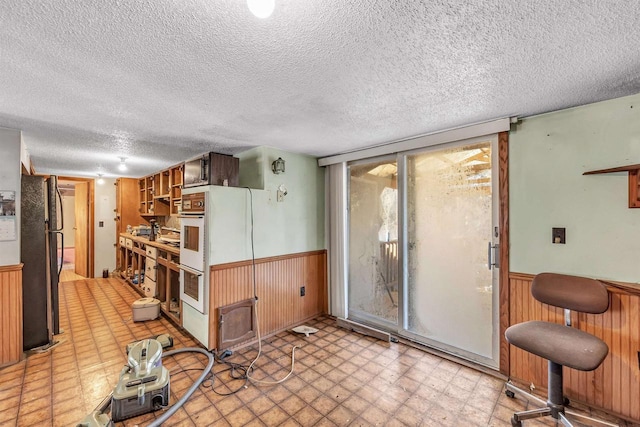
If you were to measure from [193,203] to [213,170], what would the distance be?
410 millimetres

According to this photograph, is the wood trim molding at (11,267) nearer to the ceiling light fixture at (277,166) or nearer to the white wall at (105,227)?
the ceiling light fixture at (277,166)

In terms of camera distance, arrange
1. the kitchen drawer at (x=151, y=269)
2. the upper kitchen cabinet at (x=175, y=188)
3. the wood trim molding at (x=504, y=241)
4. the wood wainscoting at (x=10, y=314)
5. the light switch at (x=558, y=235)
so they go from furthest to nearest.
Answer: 1. the upper kitchen cabinet at (x=175, y=188)
2. the kitchen drawer at (x=151, y=269)
3. the wood wainscoting at (x=10, y=314)
4. the wood trim molding at (x=504, y=241)
5. the light switch at (x=558, y=235)

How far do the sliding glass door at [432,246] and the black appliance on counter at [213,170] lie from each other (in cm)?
151

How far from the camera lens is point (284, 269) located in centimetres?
340

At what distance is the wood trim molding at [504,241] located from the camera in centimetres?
230

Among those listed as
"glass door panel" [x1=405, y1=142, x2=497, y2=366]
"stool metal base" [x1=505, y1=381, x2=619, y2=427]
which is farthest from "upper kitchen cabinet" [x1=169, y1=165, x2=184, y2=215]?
"stool metal base" [x1=505, y1=381, x2=619, y2=427]

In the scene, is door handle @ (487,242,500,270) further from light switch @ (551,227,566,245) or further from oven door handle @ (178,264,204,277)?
oven door handle @ (178,264,204,277)

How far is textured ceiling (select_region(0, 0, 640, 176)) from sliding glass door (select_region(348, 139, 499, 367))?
538 millimetres

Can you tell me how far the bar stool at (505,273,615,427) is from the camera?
1609mm

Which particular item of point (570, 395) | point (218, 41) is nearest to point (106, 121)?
point (218, 41)

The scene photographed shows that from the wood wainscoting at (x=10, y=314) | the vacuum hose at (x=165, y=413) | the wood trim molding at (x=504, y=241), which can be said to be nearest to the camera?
the vacuum hose at (x=165, y=413)

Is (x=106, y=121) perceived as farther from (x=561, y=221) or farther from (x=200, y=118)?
(x=561, y=221)

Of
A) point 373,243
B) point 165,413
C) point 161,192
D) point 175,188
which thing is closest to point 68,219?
point 161,192

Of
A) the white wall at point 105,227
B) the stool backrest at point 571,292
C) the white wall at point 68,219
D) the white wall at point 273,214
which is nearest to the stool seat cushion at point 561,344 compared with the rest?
the stool backrest at point 571,292
